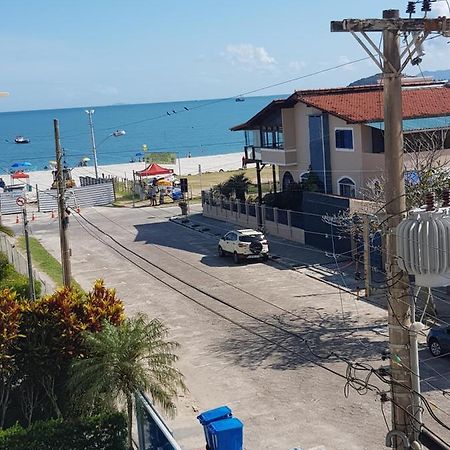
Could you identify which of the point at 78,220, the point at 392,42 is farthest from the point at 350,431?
the point at 78,220

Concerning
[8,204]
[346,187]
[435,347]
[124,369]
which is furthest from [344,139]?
[8,204]

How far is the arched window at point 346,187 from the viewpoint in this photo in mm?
36750

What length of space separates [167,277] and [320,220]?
8.10 m

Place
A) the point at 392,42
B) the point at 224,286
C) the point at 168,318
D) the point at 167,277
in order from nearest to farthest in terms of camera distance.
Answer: the point at 392,42, the point at 168,318, the point at 224,286, the point at 167,277

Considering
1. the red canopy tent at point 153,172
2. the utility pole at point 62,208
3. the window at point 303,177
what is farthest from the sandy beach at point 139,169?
the utility pole at point 62,208

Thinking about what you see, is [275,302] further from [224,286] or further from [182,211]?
[182,211]

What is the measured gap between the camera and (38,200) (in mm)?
60812

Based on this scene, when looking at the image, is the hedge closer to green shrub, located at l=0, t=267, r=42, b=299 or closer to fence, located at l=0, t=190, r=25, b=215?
green shrub, located at l=0, t=267, r=42, b=299

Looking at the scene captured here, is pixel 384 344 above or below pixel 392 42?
below

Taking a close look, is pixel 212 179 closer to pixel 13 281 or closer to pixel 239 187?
pixel 239 187

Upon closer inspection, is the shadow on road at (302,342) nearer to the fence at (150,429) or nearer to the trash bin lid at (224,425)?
the fence at (150,429)

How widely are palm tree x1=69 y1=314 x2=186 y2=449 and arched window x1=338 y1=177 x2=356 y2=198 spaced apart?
23.1m

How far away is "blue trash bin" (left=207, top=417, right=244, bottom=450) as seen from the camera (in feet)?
43.2

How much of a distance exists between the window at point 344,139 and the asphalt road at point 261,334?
5.63 meters
